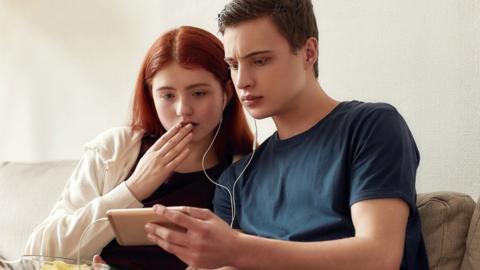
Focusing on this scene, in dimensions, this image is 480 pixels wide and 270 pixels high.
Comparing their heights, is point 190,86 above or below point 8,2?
below

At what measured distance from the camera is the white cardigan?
1515mm

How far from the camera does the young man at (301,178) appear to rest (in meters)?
1.02

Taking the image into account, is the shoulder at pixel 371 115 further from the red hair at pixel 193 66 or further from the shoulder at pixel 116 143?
the shoulder at pixel 116 143

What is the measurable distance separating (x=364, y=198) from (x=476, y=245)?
0.23 m

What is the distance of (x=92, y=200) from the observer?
158 cm

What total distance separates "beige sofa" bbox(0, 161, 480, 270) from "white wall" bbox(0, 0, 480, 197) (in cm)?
24

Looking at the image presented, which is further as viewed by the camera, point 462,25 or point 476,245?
point 462,25

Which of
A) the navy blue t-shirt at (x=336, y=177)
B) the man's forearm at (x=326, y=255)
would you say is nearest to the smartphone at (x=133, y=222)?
the man's forearm at (x=326, y=255)

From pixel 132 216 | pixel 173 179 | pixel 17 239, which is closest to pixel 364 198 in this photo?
pixel 132 216

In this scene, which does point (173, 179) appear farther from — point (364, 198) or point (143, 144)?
point (364, 198)

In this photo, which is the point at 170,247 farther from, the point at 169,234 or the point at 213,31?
the point at 213,31

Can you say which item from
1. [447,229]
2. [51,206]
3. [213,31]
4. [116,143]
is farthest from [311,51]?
[51,206]

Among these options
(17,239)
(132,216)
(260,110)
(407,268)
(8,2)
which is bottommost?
(17,239)

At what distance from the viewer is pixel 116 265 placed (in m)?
1.54
